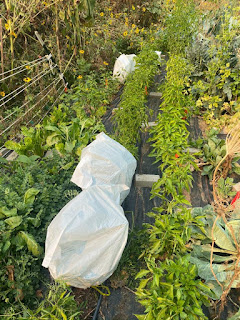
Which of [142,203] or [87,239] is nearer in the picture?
[87,239]

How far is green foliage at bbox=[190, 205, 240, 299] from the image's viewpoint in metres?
1.87

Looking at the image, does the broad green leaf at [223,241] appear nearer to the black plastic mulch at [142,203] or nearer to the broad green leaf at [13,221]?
the black plastic mulch at [142,203]

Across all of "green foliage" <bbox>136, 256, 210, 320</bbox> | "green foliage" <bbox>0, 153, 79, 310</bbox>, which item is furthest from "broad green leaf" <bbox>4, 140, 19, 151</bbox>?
"green foliage" <bbox>136, 256, 210, 320</bbox>

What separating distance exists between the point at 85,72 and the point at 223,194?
12.0ft

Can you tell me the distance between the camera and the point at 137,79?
3.59m

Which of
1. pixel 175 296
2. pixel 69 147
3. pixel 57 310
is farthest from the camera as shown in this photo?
pixel 69 147

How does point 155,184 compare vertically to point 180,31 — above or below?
below

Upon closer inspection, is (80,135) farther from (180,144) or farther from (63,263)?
(63,263)

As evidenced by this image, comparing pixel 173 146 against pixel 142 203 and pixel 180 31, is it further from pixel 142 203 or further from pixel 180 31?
pixel 180 31

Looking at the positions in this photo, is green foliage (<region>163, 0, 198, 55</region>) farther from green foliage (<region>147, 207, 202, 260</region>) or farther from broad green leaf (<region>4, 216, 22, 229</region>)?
broad green leaf (<region>4, 216, 22, 229</region>)

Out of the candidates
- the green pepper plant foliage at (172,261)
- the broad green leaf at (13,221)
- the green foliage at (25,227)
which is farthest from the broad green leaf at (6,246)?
the green pepper plant foliage at (172,261)

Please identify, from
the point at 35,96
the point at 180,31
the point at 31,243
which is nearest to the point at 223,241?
the point at 31,243

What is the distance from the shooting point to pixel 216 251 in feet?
6.50

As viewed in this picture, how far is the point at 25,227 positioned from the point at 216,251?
1.49 meters
